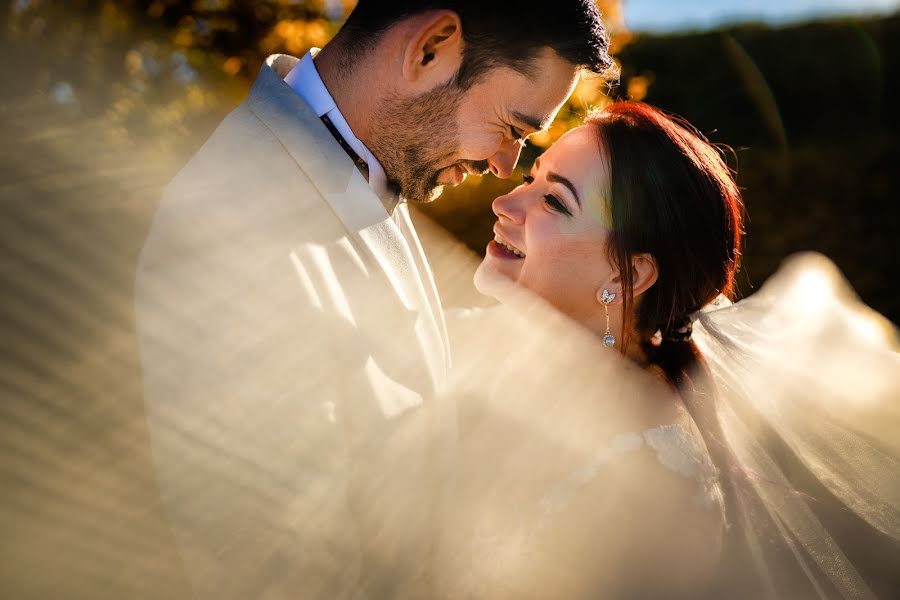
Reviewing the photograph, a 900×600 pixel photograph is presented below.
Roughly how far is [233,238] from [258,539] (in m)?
0.84

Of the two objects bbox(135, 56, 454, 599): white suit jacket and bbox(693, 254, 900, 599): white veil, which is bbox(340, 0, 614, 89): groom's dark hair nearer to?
bbox(135, 56, 454, 599): white suit jacket

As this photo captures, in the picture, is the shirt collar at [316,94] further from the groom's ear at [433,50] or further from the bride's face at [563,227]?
the bride's face at [563,227]

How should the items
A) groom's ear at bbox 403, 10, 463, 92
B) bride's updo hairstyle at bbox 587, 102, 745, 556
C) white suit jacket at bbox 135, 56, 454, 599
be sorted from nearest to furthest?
white suit jacket at bbox 135, 56, 454, 599
groom's ear at bbox 403, 10, 463, 92
bride's updo hairstyle at bbox 587, 102, 745, 556

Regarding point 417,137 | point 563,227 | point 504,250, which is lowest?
point 504,250

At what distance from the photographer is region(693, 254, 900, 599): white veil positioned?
7.73 ft

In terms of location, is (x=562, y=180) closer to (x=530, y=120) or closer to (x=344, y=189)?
(x=530, y=120)

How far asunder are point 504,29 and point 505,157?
491mm

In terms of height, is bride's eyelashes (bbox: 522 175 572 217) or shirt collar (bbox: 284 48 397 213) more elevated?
shirt collar (bbox: 284 48 397 213)

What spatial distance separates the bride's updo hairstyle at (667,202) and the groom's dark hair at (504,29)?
38cm

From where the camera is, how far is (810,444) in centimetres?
279

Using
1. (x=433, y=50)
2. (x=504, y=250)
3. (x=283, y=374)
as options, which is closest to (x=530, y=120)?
(x=433, y=50)

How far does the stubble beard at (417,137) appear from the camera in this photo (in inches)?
94.3


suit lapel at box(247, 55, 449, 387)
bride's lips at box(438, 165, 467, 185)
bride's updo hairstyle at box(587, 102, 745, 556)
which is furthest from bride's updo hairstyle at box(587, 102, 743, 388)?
suit lapel at box(247, 55, 449, 387)

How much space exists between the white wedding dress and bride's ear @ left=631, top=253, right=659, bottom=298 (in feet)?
1.09
